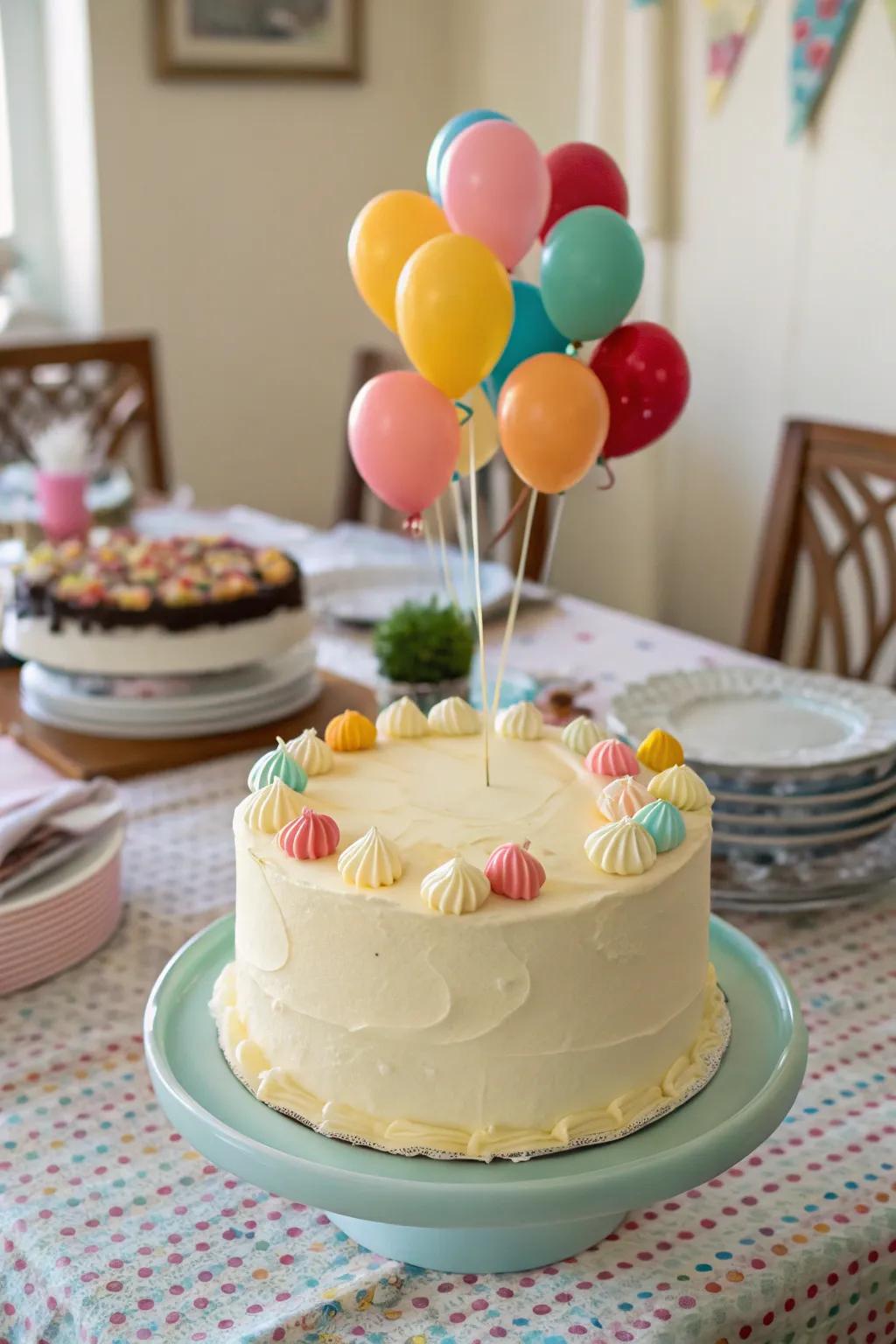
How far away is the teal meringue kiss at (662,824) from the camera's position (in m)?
0.85

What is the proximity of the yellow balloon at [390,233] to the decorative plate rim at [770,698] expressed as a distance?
462 mm

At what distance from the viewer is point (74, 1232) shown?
86cm

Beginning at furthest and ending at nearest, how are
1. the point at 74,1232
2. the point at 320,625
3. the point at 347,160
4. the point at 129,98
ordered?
the point at 347,160, the point at 129,98, the point at 320,625, the point at 74,1232

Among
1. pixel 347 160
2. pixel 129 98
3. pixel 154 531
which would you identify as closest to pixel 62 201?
pixel 129 98

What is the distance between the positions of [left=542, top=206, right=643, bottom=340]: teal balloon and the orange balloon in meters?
0.08

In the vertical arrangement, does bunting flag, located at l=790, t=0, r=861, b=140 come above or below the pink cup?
above

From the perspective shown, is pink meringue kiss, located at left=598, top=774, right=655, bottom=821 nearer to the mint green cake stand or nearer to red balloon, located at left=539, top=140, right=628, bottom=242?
the mint green cake stand

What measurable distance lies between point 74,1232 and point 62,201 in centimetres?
323

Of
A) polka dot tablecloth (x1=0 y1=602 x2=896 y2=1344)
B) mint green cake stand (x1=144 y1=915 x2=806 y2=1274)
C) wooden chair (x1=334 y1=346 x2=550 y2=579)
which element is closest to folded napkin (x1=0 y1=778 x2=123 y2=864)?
polka dot tablecloth (x1=0 y1=602 x2=896 y2=1344)

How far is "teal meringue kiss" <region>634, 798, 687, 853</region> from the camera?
33.3 inches

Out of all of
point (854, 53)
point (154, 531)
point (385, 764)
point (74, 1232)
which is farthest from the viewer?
point (854, 53)

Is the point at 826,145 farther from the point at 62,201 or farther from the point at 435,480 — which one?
the point at 435,480

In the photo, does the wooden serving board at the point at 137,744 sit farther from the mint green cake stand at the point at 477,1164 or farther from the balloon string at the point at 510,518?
the mint green cake stand at the point at 477,1164

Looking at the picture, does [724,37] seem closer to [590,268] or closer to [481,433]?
[481,433]
